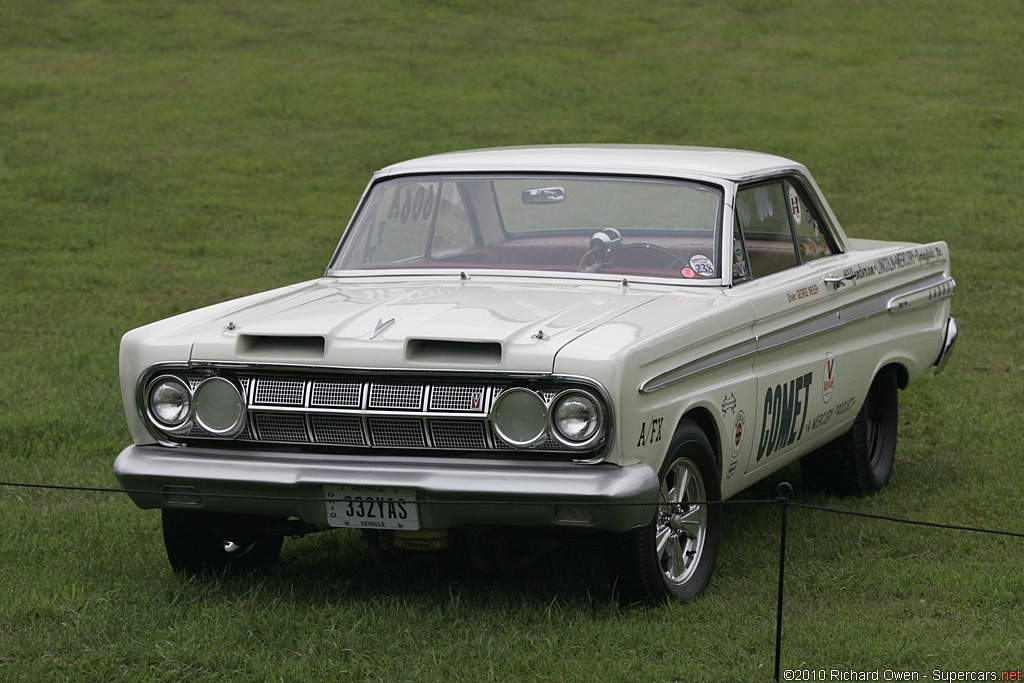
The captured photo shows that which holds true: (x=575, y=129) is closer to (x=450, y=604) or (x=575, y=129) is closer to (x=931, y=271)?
(x=931, y=271)

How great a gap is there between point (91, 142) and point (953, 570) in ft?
→ 56.5

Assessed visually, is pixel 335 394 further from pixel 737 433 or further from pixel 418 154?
pixel 418 154

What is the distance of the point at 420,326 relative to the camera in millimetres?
4566

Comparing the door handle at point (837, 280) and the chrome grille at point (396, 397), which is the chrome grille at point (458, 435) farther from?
the door handle at point (837, 280)

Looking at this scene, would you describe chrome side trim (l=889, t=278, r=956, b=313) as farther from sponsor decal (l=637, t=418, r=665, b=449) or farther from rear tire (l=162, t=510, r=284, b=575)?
rear tire (l=162, t=510, r=284, b=575)

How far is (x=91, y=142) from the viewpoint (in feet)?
65.1

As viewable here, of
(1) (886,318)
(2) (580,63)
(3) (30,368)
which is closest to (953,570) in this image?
(1) (886,318)

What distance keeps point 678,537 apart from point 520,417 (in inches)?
38.6

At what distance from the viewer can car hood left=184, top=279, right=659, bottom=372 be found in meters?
4.39

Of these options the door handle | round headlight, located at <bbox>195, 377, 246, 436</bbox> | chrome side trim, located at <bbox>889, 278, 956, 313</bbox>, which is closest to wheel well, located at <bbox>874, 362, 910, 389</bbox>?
chrome side trim, located at <bbox>889, 278, 956, 313</bbox>

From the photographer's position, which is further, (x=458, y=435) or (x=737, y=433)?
(x=737, y=433)

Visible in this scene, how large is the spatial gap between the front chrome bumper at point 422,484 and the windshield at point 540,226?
4.72 feet

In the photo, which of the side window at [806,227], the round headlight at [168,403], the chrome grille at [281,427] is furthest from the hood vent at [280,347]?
the side window at [806,227]

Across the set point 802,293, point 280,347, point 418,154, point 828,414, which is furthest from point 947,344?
point 418,154
